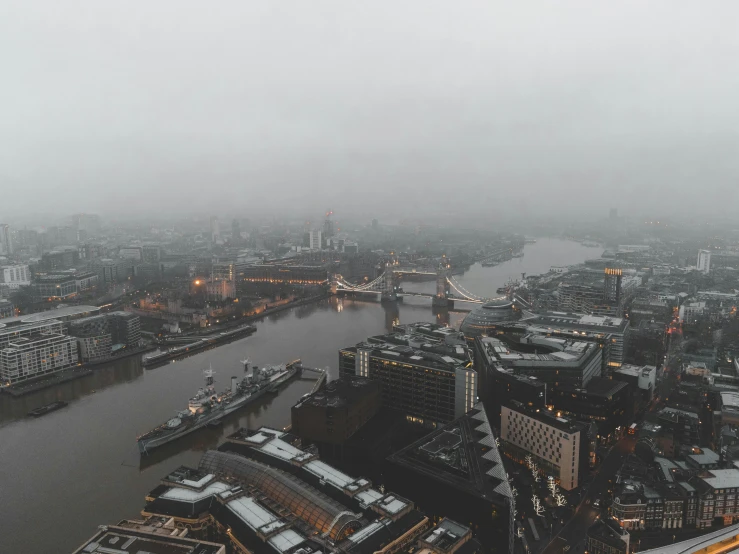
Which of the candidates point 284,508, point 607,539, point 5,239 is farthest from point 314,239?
point 607,539

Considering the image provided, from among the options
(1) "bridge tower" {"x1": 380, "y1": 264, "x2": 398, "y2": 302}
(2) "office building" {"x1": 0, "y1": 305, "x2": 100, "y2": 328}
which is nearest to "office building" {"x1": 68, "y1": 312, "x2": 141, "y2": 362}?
(2) "office building" {"x1": 0, "y1": 305, "x2": 100, "y2": 328}

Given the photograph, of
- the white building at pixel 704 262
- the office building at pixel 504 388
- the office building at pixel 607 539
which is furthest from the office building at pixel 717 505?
the white building at pixel 704 262

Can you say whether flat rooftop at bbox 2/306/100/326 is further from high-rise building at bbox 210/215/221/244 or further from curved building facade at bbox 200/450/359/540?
high-rise building at bbox 210/215/221/244

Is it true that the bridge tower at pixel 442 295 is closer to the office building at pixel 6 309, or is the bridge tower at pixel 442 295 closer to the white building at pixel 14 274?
the office building at pixel 6 309

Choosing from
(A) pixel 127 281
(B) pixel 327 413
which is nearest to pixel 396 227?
(A) pixel 127 281

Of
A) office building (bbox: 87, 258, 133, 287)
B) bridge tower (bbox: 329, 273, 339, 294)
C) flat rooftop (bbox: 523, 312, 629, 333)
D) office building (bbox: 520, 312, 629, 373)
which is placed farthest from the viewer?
office building (bbox: 87, 258, 133, 287)

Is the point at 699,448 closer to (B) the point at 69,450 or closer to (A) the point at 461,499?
(A) the point at 461,499
